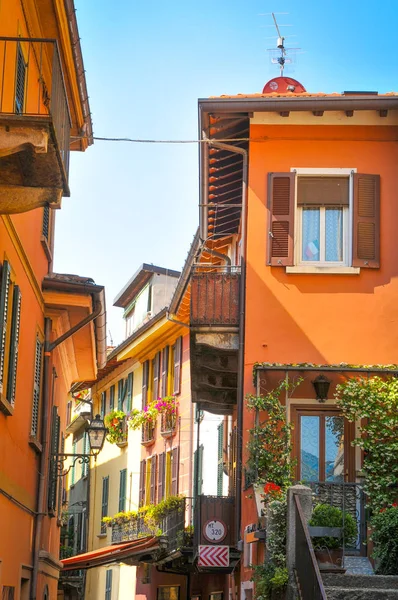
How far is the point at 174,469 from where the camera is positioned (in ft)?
100

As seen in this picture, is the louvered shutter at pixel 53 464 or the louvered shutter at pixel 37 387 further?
the louvered shutter at pixel 53 464

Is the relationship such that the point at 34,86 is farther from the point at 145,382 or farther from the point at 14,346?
the point at 145,382

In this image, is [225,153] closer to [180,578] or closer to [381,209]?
[381,209]

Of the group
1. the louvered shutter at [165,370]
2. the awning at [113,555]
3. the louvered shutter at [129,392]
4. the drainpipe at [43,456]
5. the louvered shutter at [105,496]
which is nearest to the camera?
the drainpipe at [43,456]

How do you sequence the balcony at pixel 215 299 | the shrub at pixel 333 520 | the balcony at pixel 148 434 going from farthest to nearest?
Result: the balcony at pixel 148 434, the balcony at pixel 215 299, the shrub at pixel 333 520

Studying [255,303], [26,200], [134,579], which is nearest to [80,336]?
[255,303]

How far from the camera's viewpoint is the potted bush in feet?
38.5

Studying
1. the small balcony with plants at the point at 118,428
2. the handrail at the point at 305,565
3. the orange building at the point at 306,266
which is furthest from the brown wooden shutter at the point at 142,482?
the handrail at the point at 305,565

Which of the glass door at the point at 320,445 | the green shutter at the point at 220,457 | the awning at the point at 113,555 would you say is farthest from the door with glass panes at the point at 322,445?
the green shutter at the point at 220,457

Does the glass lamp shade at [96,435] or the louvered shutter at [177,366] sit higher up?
the louvered shutter at [177,366]

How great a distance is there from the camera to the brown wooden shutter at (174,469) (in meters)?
30.2

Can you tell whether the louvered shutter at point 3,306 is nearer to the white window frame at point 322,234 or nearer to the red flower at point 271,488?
the red flower at point 271,488

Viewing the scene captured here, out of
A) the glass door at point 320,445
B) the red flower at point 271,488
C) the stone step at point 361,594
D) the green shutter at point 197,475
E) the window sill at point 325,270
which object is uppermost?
the window sill at point 325,270

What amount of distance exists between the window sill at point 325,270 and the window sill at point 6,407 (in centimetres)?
613
